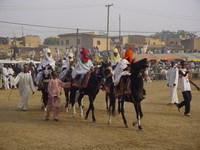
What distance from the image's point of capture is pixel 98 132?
9.98 meters

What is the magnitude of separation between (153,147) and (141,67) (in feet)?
9.24

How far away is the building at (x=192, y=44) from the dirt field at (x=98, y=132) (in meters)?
47.4

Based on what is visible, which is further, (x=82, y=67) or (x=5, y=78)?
(x=5, y=78)

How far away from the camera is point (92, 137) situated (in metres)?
9.30

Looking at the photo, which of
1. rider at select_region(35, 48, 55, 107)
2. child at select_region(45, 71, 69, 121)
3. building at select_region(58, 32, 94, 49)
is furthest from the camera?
building at select_region(58, 32, 94, 49)

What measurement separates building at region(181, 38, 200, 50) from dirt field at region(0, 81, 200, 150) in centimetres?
4744

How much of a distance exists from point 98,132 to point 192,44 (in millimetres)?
53177

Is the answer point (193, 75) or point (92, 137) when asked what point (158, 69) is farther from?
point (92, 137)

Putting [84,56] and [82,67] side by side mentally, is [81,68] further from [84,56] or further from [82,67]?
[84,56]

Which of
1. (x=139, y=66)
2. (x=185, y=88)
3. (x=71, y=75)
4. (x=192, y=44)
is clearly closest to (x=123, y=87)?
(x=139, y=66)

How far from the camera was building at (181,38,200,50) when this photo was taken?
5922 centimetres

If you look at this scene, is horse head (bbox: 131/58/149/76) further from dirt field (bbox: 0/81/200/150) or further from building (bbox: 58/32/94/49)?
building (bbox: 58/32/94/49)

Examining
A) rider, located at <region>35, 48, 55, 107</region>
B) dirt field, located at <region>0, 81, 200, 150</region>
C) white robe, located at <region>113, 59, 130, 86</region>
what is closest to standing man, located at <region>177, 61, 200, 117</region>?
dirt field, located at <region>0, 81, 200, 150</region>

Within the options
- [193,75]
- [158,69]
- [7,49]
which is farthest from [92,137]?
[7,49]
